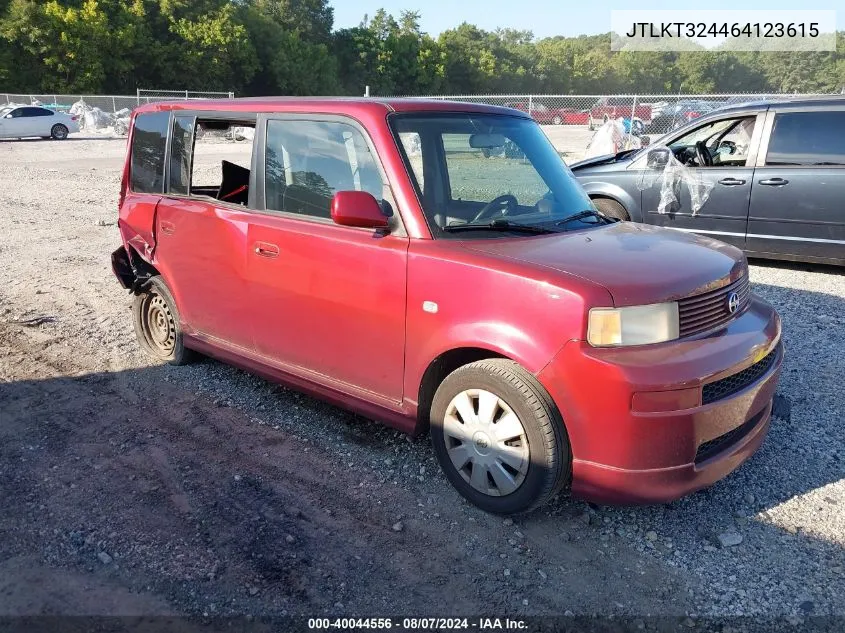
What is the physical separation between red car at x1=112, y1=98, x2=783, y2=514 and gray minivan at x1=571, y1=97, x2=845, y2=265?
4369 mm

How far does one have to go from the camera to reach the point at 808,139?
7.30m

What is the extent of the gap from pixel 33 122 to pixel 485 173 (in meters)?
32.5

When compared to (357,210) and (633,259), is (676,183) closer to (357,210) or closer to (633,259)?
(633,259)

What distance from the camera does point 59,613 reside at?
2609 millimetres

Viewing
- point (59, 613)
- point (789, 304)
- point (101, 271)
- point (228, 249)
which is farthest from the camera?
point (101, 271)

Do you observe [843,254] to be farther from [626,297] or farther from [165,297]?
[165,297]

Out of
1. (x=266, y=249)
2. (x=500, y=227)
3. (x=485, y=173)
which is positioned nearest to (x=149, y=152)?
(x=266, y=249)

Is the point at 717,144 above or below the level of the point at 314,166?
above

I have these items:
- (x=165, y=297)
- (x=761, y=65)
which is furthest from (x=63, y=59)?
(x=761, y=65)

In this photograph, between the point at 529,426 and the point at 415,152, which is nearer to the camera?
the point at 529,426

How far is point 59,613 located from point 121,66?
58650mm

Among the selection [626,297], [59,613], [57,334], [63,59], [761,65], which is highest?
[761,65]

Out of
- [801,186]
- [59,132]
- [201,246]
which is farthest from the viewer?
[59,132]

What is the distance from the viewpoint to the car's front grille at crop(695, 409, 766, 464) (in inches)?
119
